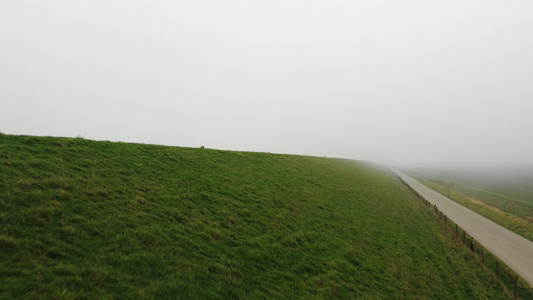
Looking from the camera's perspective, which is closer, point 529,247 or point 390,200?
point 529,247

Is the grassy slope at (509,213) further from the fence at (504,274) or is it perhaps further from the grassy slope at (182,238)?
the grassy slope at (182,238)

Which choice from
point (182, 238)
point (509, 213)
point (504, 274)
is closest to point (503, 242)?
point (504, 274)

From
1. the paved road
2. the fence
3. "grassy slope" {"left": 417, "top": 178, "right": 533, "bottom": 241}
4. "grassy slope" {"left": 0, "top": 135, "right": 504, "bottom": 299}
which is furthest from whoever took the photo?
"grassy slope" {"left": 417, "top": 178, "right": 533, "bottom": 241}

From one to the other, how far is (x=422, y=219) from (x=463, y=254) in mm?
8884

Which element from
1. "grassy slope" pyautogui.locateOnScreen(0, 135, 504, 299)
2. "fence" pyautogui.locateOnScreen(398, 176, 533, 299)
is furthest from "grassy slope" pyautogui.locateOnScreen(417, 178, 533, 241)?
"grassy slope" pyautogui.locateOnScreen(0, 135, 504, 299)

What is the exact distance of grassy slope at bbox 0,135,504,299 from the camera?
7.46 meters

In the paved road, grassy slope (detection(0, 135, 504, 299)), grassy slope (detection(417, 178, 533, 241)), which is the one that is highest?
grassy slope (detection(0, 135, 504, 299))

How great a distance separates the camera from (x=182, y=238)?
10.8 metres

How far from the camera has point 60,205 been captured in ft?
32.6

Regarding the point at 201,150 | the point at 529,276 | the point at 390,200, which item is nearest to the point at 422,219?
the point at 390,200

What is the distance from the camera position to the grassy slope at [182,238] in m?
7.46

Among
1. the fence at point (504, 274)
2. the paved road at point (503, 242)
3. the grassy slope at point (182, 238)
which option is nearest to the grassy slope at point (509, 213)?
the paved road at point (503, 242)

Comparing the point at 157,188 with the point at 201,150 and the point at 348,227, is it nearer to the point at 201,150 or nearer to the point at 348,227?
the point at 201,150

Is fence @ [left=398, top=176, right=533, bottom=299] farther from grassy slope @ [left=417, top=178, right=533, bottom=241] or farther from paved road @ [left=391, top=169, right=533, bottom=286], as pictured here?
grassy slope @ [left=417, top=178, right=533, bottom=241]
